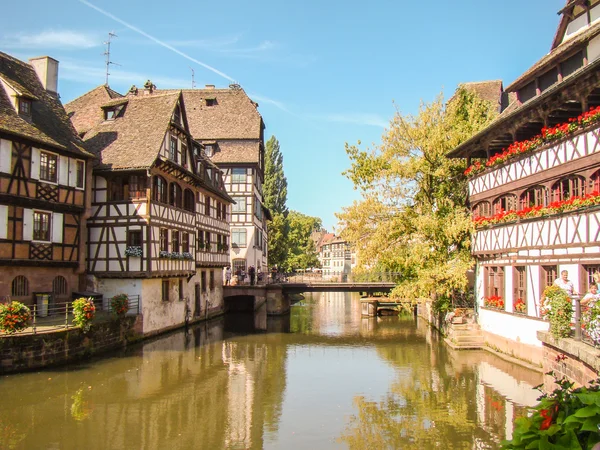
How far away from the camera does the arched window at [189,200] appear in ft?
107

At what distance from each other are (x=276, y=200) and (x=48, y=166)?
38561 mm

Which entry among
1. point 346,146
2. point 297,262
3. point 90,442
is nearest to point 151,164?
point 346,146

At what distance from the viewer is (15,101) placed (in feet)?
74.9

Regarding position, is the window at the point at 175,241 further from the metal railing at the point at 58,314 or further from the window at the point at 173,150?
the metal railing at the point at 58,314

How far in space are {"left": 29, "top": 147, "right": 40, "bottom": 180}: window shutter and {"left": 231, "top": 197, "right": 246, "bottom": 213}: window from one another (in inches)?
943

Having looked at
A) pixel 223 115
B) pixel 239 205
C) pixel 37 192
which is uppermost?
pixel 223 115

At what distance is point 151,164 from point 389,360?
46.1 feet

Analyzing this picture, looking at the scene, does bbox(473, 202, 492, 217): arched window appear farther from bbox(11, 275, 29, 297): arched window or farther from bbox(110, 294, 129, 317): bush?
bbox(11, 275, 29, 297): arched window

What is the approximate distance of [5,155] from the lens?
20938 millimetres

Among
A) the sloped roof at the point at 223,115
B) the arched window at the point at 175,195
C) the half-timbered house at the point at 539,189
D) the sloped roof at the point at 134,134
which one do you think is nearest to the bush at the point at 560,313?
the half-timbered house at the point at 539,189

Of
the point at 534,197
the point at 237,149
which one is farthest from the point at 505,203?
the point at 237,149

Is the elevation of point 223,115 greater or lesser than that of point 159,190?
greater

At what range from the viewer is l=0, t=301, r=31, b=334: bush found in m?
17.7

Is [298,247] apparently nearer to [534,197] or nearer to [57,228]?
[57,228]
